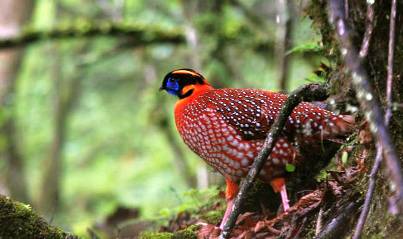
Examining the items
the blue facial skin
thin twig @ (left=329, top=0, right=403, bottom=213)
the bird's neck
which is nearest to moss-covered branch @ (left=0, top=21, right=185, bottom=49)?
the blue facial skin

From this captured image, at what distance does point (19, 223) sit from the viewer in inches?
137

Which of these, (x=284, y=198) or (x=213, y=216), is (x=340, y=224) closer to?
(x=284, y=198)

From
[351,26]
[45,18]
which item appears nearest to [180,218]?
[351,26]

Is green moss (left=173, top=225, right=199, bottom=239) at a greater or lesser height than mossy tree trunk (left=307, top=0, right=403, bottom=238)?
lesser

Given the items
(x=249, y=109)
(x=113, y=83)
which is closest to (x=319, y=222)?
(x=249, y=109)

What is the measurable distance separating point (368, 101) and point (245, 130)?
1.84 m

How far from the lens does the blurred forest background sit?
10797mm

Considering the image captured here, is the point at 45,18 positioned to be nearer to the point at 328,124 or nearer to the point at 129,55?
the point at 129,55

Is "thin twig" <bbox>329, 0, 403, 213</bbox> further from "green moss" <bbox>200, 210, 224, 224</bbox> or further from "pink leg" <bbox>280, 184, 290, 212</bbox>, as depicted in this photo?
"green moss" <bbox>200, 210, 224, 224</bbox>

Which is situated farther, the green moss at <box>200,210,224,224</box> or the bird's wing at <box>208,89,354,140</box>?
the green moss at <box>200,210,224,224</box>

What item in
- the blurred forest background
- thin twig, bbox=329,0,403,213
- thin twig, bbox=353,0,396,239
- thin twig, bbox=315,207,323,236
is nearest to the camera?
thin twig, bbox=329,0,403,213

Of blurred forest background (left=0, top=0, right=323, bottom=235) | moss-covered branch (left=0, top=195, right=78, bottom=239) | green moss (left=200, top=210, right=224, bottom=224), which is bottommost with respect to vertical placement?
green moss (left=200, top=210, right=224, bottom=224)

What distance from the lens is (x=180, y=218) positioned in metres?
5.49

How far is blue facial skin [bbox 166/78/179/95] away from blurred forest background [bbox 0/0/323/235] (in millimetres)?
1922
